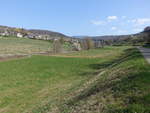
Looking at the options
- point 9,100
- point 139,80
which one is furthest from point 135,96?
point 9,100

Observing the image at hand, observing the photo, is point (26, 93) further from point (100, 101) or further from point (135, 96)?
point (135, 96)

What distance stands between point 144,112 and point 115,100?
3.76 feet

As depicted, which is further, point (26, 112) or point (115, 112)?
point (26, 112)

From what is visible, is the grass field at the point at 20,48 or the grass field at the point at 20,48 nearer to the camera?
the grass field at the point at 20,48

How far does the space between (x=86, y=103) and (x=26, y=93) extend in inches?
238

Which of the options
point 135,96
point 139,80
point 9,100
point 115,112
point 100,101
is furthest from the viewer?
point 9,100

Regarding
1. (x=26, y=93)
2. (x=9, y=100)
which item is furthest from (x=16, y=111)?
(x=26, y=93)

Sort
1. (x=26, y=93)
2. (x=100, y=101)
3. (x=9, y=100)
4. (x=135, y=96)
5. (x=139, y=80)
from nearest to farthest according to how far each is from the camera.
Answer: (x=135, y=96) < (x=100, y=101) < (x=139, y=80) < (x=9, y=100) < (x=26, y=93)

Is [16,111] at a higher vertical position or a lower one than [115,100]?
lower

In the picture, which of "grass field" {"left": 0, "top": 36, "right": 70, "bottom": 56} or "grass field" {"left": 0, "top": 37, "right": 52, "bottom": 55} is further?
"grass field" {"left": 0, "top": 37, "right": 52, "bottom": 55}

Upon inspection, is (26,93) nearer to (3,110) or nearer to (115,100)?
(3,110)

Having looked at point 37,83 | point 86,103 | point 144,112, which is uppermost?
point 144,112

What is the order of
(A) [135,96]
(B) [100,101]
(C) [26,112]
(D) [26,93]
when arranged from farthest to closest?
(D) [26,93], (C) [26,112], (B) [100,101], (A) [135,96]

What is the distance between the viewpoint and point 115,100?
207 inches
